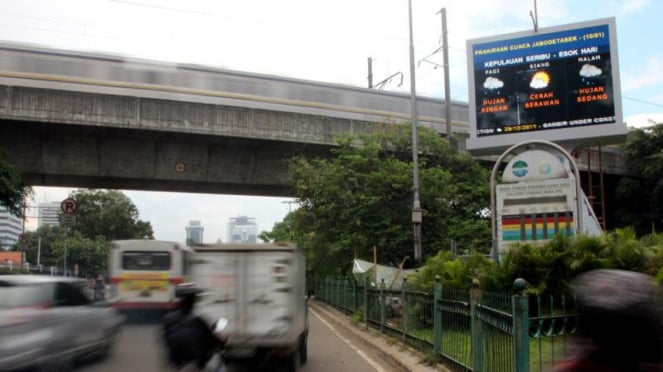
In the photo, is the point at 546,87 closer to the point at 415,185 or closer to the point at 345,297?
the point at 415,185

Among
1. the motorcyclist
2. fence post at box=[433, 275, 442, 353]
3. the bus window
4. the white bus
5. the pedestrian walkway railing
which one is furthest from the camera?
the bus window

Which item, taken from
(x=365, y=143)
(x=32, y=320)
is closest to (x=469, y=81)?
(x=365, y=143)

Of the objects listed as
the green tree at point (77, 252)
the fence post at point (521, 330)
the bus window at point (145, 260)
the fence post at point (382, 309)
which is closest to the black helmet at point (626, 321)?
the fence post at point (521, 330)

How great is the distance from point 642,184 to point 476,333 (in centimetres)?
2713

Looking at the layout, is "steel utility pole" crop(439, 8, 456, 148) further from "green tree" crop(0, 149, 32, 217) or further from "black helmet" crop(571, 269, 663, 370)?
"black helmet" crop(571, 269, 663, 370)

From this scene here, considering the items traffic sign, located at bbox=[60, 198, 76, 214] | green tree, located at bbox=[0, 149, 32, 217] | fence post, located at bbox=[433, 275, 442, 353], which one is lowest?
fence post, located at bbox=[433, 275, 442, 353]

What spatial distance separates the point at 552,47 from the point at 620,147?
38.0 feet

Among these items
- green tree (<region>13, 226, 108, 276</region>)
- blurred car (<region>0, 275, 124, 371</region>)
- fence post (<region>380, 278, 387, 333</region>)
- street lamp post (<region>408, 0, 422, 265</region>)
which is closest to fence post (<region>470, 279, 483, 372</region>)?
blurred car (<region>0, 275, 124, 371</region>)

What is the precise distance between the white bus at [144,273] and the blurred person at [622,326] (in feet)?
61.0

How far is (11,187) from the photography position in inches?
717

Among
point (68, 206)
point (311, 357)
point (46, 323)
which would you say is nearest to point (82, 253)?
point (68, 206)

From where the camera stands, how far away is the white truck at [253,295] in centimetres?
874

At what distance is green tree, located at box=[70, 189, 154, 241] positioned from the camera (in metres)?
43.4

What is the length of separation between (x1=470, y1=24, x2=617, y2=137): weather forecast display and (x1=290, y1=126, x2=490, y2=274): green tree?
9.62 ft
